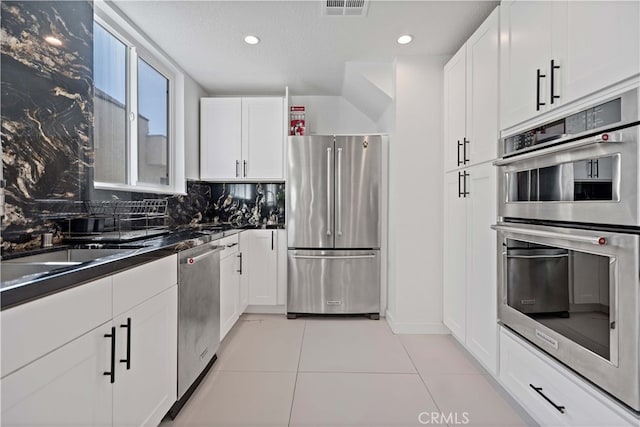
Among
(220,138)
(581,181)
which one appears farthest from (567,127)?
(220,138)

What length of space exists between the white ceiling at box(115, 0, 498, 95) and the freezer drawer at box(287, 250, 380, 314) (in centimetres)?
179

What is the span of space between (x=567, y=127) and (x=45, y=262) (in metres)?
2.27

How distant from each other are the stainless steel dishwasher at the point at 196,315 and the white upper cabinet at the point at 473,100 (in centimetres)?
185

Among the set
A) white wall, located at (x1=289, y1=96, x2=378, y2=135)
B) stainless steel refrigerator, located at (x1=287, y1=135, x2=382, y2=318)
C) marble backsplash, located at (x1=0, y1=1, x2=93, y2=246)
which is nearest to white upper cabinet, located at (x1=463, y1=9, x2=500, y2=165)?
stainless steel refrigerator, located at (x1=287, y1=135, x2=382, y2=318)

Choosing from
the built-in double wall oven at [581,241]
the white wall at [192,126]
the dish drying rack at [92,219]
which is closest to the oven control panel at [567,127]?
the built-in double wall oven at [581,241]

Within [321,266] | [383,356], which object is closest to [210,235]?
[321,266]

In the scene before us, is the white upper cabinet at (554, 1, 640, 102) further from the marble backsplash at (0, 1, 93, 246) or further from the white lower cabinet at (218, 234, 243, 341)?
the marble backsplash at (0, 1, 93, 246)

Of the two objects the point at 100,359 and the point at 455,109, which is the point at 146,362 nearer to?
the point at 100,359

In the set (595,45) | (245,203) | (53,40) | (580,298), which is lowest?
(580,298)

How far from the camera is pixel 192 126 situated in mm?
3385

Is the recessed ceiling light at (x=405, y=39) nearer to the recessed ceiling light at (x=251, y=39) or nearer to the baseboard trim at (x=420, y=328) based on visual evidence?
the recessed ceiling light at (x=251, y=39)

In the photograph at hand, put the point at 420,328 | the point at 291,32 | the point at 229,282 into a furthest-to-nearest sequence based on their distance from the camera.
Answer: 1. the point at 420,328
2. the point at 229,282
3. the point at 291,32

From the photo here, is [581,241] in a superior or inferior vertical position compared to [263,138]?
inferior

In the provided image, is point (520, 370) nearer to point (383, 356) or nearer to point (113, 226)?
point (383, 356)
